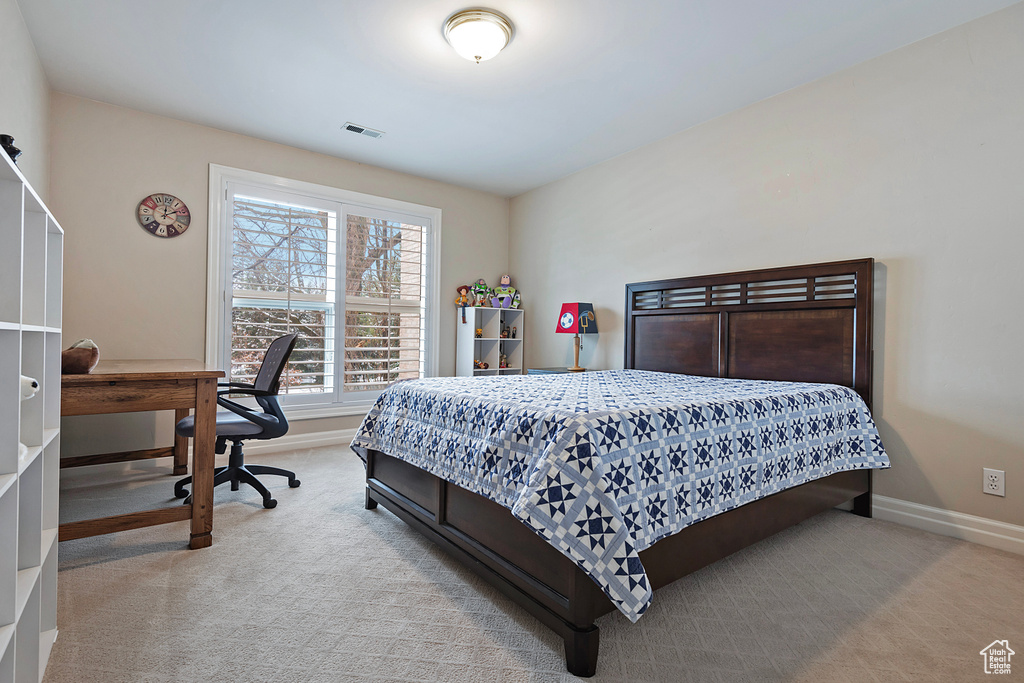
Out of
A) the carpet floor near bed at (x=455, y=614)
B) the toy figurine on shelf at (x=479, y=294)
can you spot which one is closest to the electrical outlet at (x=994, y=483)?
the carpet floor near bed at (x=455, y=614)

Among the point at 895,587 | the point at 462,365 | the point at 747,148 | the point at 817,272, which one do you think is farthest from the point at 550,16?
the point at 462,365

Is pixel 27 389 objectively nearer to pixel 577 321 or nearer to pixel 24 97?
pixel 24 97

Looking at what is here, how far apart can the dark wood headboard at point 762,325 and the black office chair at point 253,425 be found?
253 cm

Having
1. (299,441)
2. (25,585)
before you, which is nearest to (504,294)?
(299,441)

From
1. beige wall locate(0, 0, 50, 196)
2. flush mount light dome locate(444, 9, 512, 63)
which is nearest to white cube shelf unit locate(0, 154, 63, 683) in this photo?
beige wall locate(0, 0, 50, 196)

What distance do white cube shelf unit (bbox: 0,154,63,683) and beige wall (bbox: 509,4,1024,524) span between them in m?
3.39

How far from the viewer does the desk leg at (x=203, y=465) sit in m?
2.09

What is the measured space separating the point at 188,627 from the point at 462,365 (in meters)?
3.39

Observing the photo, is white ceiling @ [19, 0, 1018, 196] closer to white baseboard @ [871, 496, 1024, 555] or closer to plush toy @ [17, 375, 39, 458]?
plush toy @ [17, 375, 39, 458]

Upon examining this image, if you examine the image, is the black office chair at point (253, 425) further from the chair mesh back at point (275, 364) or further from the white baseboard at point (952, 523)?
the white baseboard at point (952, 523)

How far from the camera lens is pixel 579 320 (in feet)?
13.5

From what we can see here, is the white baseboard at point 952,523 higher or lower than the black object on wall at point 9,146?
lower

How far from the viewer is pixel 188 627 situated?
153 cm

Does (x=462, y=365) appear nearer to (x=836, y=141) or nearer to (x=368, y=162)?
(x=368, y=162)
